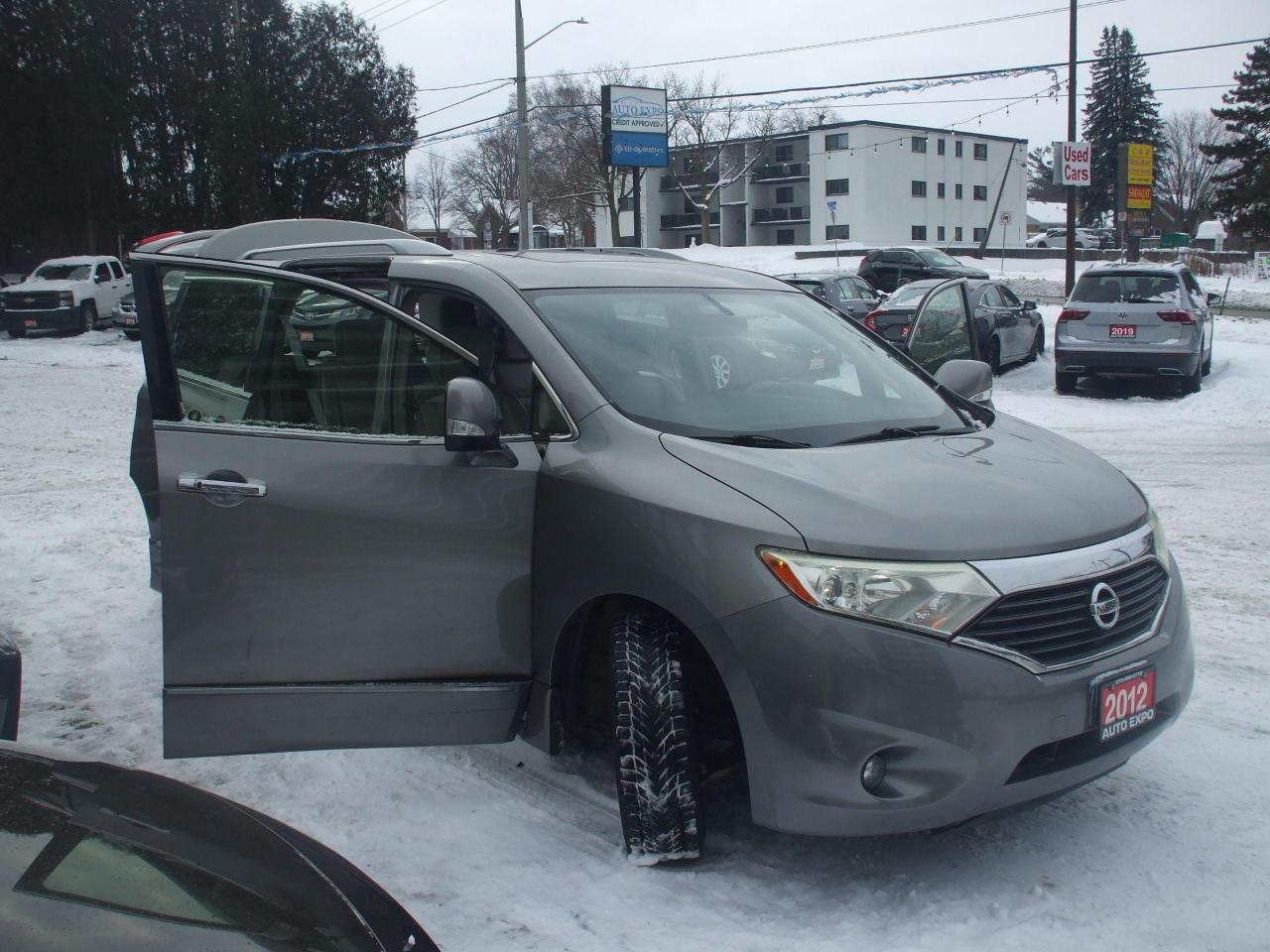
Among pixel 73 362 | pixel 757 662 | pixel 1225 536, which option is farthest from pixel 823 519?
pixel 73 362

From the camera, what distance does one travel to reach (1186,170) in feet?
271

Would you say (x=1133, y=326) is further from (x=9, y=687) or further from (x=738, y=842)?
(x=9, y=687)

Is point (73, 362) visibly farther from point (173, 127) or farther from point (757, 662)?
point (757, 662)

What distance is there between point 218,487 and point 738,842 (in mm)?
2044

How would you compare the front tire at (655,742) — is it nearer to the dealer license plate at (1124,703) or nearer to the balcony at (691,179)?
the dealer license plate at (1124,703)

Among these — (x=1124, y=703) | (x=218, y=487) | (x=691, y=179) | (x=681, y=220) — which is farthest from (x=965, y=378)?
(x=681, y=220)

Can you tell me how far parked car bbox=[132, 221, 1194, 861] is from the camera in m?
3.11

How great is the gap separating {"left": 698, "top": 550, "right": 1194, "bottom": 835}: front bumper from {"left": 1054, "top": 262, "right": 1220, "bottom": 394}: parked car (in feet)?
42.7

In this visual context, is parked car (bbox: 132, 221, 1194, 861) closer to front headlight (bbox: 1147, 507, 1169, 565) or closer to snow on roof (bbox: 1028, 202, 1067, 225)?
front headlight (bbox: 1147, 507, 1169, 565)

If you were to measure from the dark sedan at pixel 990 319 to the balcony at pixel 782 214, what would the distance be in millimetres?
63650

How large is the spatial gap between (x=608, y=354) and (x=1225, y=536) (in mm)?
5457

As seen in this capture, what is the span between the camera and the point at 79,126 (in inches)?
1439

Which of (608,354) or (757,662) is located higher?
(608,354)

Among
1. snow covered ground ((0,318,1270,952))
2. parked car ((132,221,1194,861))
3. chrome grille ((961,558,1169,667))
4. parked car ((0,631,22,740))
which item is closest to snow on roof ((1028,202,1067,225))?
snow covered ground ((0,318,1270,952))
